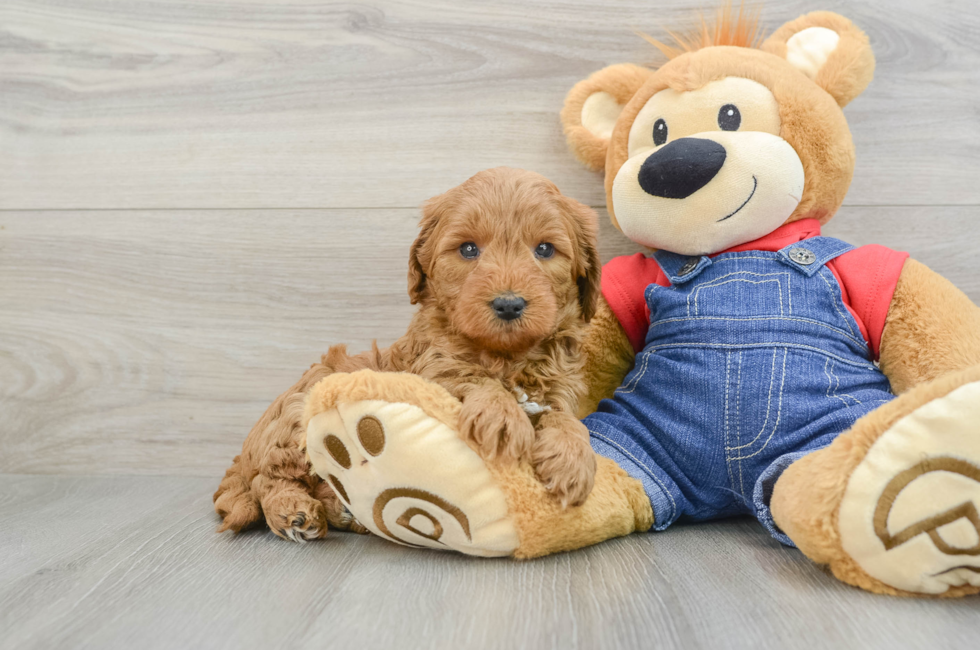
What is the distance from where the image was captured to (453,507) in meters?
1.00

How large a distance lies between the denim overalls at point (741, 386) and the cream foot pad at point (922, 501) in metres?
0.20

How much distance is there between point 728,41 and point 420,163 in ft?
2.48

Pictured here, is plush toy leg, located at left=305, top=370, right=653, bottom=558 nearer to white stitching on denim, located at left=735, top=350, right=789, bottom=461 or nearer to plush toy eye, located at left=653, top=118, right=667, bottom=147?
white stitching on denim, located at left=735, top=350, right=789, bottom=461

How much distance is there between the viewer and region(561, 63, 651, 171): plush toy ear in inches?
57.5

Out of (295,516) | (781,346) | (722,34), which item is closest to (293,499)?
(295,516)

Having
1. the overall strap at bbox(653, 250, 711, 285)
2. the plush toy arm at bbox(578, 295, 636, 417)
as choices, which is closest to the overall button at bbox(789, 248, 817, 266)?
the overall strap at bbox(653, 250, 711, 285)

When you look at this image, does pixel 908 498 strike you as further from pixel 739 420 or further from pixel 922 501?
pixel 739 420

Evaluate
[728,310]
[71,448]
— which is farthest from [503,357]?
[71,448]

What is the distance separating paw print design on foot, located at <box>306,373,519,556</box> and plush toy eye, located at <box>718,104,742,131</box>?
0.76 metres

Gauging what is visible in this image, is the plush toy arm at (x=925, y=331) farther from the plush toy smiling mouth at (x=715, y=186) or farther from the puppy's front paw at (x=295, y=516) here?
the puppy's front paw at (x=295, y=516)

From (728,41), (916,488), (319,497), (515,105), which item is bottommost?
(319,497)

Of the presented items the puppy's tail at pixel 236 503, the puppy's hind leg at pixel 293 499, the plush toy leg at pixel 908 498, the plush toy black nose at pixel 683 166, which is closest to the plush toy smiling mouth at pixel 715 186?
the plush toy black nose at pixel 683 166

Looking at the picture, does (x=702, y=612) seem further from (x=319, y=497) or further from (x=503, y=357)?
(x=319, y=497)

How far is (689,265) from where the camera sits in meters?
1.30
